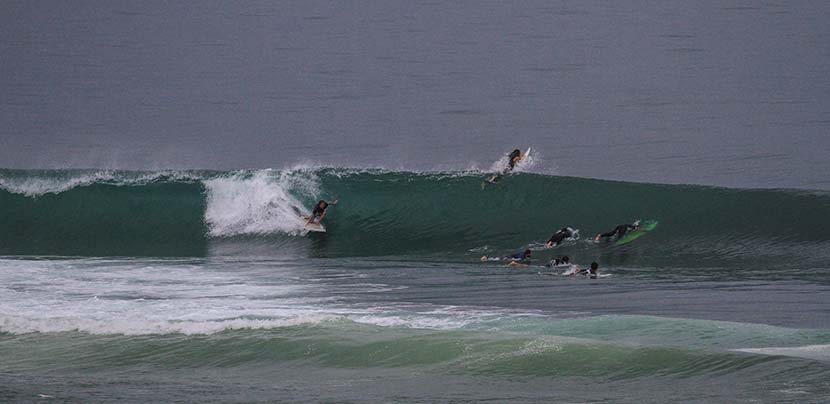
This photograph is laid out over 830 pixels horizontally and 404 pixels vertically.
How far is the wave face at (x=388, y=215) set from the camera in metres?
22.9

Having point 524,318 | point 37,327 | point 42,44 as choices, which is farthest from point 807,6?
point 37,327

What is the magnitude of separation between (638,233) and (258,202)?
8549mm

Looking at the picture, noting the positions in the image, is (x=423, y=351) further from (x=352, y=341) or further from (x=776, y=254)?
(x=776, y=254)

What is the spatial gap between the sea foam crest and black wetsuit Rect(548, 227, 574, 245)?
223 inches

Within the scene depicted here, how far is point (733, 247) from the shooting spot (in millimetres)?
22172

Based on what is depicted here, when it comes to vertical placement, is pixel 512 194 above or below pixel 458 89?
below

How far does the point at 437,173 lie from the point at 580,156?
3.72m

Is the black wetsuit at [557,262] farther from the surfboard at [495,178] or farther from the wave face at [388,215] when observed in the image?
the surfboard at [495,178]

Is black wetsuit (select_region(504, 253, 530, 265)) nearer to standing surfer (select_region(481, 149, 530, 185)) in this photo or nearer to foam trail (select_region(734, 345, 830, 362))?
standing surfer (select_region(481, 149, 530, 185))

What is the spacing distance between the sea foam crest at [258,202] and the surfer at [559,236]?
5.64m

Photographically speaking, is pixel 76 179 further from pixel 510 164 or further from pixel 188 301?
pixel 188 301

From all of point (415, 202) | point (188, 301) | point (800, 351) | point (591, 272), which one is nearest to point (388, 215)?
point (415, 202)

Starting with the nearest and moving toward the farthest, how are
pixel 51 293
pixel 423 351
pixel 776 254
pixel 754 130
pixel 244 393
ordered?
pixel 244 393 → pixel 423 351 → pixel 51 293 → pixel 776 254 → pixel 754 130

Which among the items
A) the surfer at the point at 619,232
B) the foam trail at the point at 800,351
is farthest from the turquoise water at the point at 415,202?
the surfer at the point at 619,232
